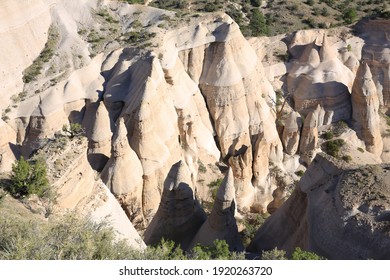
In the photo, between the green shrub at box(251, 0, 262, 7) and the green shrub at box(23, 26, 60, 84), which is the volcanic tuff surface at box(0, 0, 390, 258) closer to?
the green shrub at box(23, 26, 60, 84)

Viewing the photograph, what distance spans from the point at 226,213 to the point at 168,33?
15.5 m

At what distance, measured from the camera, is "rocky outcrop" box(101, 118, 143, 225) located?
21.0 m

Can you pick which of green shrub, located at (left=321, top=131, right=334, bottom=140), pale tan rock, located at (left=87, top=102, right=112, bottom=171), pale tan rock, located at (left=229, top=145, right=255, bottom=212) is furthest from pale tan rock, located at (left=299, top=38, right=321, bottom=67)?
pale tan rock, located at (left=87, top=102, right=112, bottom=171)

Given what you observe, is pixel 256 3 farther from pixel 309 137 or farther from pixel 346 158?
pixel 346 158

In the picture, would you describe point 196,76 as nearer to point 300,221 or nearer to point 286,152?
point 286,152

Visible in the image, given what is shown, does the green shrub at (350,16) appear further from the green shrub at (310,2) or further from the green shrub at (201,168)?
the green shrub at (201,168)

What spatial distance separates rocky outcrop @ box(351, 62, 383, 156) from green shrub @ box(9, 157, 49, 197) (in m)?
28.1

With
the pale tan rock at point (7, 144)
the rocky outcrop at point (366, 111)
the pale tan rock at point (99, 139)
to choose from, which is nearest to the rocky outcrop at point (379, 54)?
the rocky outcrop at point (366, 111)

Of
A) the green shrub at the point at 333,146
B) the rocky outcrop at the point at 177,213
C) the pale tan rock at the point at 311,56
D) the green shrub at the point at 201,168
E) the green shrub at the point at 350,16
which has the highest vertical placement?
the rocky outcrop at the point at 177,213

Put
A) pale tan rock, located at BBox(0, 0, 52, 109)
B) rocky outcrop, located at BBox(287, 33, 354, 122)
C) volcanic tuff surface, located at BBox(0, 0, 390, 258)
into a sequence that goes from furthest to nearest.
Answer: rocky outcrop, located at BBox(287, 33, 354, 122) < pale tan rock, located at BBox(0, 0, 52, 109) < volcanic tuff surface, located at BBox(0, 0, 390, 258)

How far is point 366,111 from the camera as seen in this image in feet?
112

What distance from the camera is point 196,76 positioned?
96.1 ft

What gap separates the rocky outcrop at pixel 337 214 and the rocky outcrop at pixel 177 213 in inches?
147

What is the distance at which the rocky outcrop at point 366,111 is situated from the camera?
1316 inches
